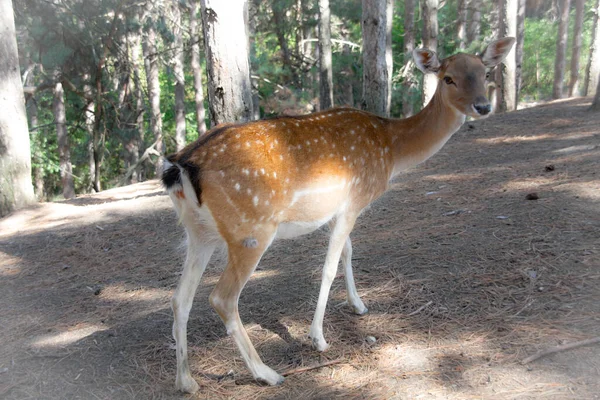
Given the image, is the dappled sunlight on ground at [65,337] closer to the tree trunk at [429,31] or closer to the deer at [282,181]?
the deer at [282,181]

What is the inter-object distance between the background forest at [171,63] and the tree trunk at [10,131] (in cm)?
240

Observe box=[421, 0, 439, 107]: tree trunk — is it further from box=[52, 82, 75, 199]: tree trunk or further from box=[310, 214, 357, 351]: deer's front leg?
box=[52, 82, 75, 199]: tree trunk

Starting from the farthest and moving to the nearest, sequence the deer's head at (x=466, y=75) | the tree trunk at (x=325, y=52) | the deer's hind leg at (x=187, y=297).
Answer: the tree trunk at (x=325, y=52), the deer's head at (x=466, y=75), the deer's hind leg at (x=187, y=297)

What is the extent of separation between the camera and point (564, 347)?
Result: 11.0ft

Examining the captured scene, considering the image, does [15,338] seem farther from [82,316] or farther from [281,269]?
[281,269]

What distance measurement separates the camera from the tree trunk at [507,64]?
13.7 m

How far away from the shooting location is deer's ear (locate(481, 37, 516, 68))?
4629mm

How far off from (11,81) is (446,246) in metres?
8.54

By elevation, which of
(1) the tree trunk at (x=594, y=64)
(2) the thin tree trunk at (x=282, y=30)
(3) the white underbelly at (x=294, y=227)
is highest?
(2) the thin tree trunk at (x=282, y=30)

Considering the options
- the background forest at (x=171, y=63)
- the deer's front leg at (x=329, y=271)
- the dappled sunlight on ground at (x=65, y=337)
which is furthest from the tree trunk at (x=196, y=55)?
the deer's front leg at (x=329, y=271)

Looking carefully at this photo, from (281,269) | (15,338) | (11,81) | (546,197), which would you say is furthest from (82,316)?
(11,81)

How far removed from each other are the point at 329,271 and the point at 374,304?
778mm

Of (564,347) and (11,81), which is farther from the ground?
(11,81)

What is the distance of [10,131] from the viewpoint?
932 cm
